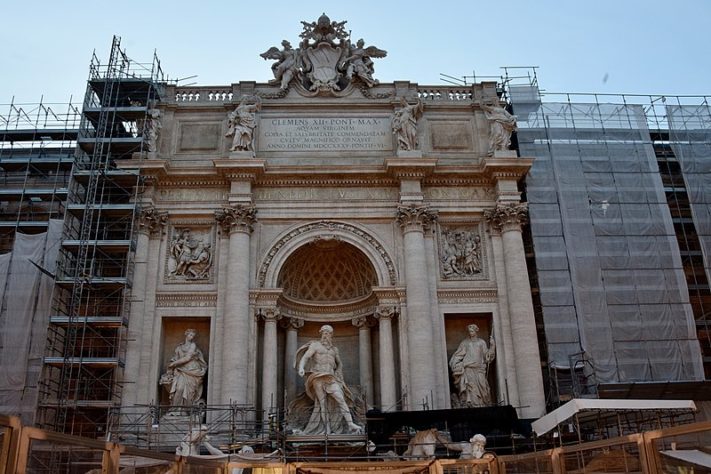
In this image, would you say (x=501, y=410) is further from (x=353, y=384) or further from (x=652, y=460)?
(x=652, y=460)

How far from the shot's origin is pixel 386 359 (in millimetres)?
21734

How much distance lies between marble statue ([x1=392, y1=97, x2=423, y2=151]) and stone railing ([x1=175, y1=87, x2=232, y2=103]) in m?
6.67

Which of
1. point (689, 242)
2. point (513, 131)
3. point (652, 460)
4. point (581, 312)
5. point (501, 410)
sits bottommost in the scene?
point (652, 460)

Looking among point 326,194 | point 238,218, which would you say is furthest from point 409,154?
point 238,218

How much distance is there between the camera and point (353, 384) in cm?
2336

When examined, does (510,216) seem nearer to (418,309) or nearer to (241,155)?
(418,309)

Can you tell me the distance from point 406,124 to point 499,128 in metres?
3.44

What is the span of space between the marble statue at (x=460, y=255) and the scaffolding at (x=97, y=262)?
10813 mm

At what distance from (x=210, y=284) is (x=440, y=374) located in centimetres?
833

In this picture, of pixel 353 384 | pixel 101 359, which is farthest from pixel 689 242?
pixel 101 359

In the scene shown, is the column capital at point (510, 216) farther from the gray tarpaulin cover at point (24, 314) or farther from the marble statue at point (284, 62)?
the gray tarpaulin cover at point (24, 314)

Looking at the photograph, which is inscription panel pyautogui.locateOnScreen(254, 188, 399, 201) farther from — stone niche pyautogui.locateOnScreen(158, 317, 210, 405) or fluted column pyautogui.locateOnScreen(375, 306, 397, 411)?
stone niche pyautogui.locateOnScreen(158, 317, 210, 405)

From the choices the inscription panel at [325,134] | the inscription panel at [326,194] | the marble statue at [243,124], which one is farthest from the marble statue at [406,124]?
the marble statue at [243,124]

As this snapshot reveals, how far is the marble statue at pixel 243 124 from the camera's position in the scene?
78.0ft
